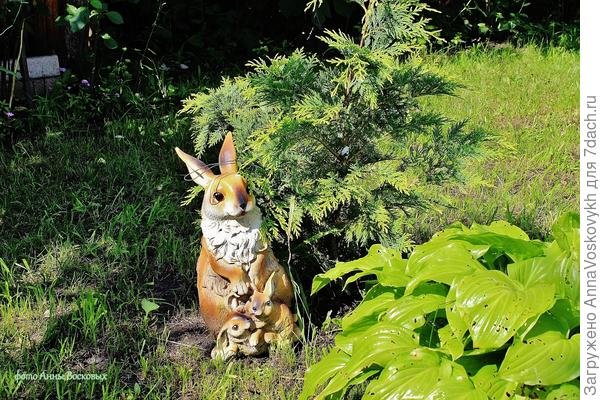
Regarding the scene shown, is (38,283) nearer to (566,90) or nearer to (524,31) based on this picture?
(566,90)

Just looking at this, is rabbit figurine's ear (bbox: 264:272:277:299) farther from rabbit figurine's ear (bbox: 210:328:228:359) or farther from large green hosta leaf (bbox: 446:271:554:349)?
large green hosta leaf (bbox: 446:271:554:349)

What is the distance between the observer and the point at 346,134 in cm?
304

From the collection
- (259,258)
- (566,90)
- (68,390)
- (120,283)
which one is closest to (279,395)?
(259,258)

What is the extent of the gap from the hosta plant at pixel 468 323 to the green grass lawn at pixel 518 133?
20.6 inches

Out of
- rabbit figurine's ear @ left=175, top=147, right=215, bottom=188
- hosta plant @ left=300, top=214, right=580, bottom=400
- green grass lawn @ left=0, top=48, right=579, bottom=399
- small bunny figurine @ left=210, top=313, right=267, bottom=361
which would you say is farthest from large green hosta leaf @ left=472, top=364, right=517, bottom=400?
rabbit figurine's ear @ left=175, top=147, right=215, bottom=188

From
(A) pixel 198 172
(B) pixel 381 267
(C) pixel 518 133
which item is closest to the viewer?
A: (B) pixel 381 267

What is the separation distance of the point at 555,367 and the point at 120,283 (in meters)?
1.94

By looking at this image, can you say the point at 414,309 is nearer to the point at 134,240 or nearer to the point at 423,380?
the point at 423,380

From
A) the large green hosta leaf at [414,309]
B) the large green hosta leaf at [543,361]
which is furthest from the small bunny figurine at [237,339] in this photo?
the large green hosta leaf at [543,361]

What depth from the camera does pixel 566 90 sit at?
5934 millimetres

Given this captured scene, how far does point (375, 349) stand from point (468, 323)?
301 mm

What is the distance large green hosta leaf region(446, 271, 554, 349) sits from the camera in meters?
2.12

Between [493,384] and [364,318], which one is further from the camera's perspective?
[364,318]

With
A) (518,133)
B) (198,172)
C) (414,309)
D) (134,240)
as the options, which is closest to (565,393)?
(414,309)
